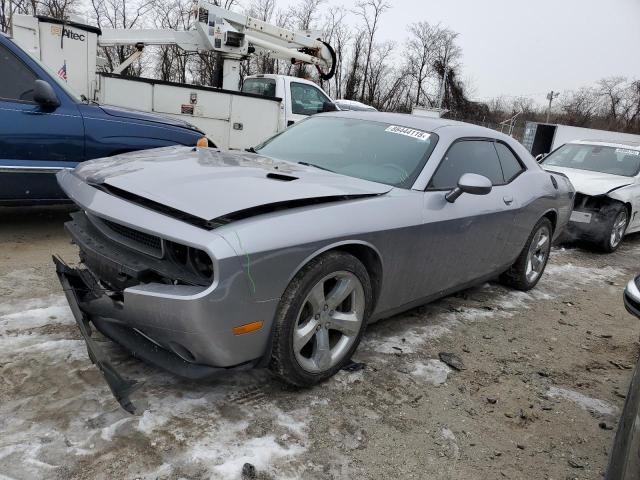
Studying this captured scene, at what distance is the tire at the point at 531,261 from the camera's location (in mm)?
4859

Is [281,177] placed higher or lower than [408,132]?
lower

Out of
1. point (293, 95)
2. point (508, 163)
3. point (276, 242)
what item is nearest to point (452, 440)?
point (276, 242)

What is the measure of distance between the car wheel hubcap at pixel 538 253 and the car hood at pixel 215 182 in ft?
7.98

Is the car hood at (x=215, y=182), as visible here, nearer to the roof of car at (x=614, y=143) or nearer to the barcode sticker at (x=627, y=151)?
the barcode sticker at (x=627, y=151)

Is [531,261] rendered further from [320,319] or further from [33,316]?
[33,316]

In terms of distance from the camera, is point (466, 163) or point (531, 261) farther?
point (531, 261)

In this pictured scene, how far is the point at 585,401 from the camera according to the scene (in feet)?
10.5

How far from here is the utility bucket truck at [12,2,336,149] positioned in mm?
7828

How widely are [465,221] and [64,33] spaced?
782cm

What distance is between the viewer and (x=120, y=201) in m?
2.58

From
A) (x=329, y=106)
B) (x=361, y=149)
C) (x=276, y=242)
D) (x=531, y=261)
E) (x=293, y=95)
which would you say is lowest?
(x=531, y=261)

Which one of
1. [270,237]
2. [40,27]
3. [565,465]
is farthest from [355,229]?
[40,27]

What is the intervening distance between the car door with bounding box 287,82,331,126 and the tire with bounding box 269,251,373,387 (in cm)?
709

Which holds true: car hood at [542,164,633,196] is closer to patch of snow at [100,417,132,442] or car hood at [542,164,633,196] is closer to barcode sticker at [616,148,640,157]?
barcode sticker at [616,148,640,157]
